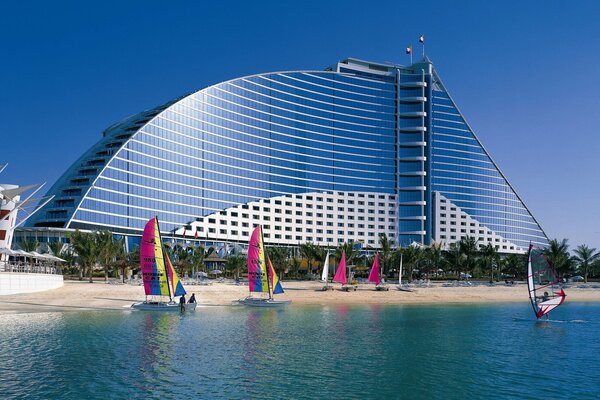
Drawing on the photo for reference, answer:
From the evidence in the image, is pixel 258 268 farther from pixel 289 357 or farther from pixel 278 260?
pixel 278 260

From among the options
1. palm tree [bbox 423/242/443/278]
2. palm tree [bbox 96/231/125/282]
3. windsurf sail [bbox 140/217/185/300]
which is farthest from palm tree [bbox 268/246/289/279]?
windsurf sail [bbox 140/217/185/300]

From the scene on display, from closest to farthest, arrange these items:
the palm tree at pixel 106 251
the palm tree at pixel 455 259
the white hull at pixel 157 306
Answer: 1. the white hull at pixel 157 306
2. the palm tree at pixel 106 251
3. the palm tree at pixel 455 259

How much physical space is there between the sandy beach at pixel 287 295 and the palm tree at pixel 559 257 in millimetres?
9348

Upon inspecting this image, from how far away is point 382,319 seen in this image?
63312 millimetres

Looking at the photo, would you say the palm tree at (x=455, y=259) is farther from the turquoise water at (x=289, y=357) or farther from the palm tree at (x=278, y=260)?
the turquoise water at (x=289, y=357)

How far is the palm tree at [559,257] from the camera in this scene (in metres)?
131

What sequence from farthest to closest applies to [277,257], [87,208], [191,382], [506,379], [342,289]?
[87,208]
[277,257]
[342,289]
[506,379]
[191,382]

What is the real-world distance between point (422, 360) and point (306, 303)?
4381 cm

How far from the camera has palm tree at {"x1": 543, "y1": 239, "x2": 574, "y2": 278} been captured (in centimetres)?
13062

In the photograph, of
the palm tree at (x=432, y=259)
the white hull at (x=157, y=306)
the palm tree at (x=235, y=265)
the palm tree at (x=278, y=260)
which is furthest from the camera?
the palm tree at (x=432, y=259)

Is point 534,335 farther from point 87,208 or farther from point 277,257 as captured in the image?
point 87,208

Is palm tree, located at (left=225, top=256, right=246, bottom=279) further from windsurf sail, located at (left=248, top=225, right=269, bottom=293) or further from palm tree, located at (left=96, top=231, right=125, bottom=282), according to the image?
windsurf sail, located at (left=248, top=225, right=269, bottom=293)

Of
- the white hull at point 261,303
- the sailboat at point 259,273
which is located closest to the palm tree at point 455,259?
the sailboat at point 259,273

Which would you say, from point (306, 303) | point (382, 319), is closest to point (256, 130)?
point (306, 303)
